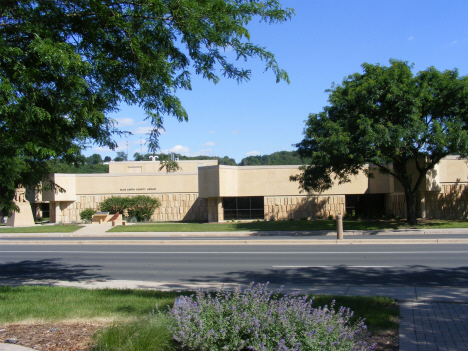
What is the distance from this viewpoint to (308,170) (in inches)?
993

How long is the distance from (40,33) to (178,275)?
21.5 ft

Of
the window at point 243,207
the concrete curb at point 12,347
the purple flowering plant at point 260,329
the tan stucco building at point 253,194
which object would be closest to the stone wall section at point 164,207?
the tan stucco building at point 253,194

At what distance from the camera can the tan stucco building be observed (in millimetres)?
29812

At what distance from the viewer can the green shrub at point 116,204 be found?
37812mm

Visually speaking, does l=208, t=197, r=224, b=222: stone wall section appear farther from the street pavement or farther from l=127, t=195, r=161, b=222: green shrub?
the street pavement

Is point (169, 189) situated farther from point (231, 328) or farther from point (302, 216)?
point (231, 328)

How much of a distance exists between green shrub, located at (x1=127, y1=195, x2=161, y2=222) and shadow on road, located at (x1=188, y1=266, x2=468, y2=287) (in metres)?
27.7

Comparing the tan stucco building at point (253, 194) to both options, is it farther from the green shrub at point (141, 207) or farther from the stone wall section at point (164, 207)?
the green shrub at point (141, 207)

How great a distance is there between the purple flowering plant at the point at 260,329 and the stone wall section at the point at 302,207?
29873mm

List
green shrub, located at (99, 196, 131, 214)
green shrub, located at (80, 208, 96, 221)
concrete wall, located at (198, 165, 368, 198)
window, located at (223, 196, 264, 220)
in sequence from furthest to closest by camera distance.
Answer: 1. green shrub, located at (99, 196, 131, 214)
2. green shrub, located at (80, 208, 96, 221)
3. window, located at (223, 196, 264, 220)
4. concrete wall, located at (198, 165, 368, 198)

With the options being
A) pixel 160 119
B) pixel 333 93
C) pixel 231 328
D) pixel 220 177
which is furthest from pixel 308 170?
pixel 231 328

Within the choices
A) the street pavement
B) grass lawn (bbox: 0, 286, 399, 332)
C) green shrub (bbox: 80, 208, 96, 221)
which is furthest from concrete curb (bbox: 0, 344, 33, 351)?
green shrub (bbox: 80, 208, 96, 221)

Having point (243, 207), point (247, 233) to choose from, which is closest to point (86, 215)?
point (243, 207)

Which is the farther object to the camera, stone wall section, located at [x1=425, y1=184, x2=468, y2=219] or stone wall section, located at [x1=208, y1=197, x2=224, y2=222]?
stone wall section, located at [x1=208, y1=197, x2=224, y2=222]
